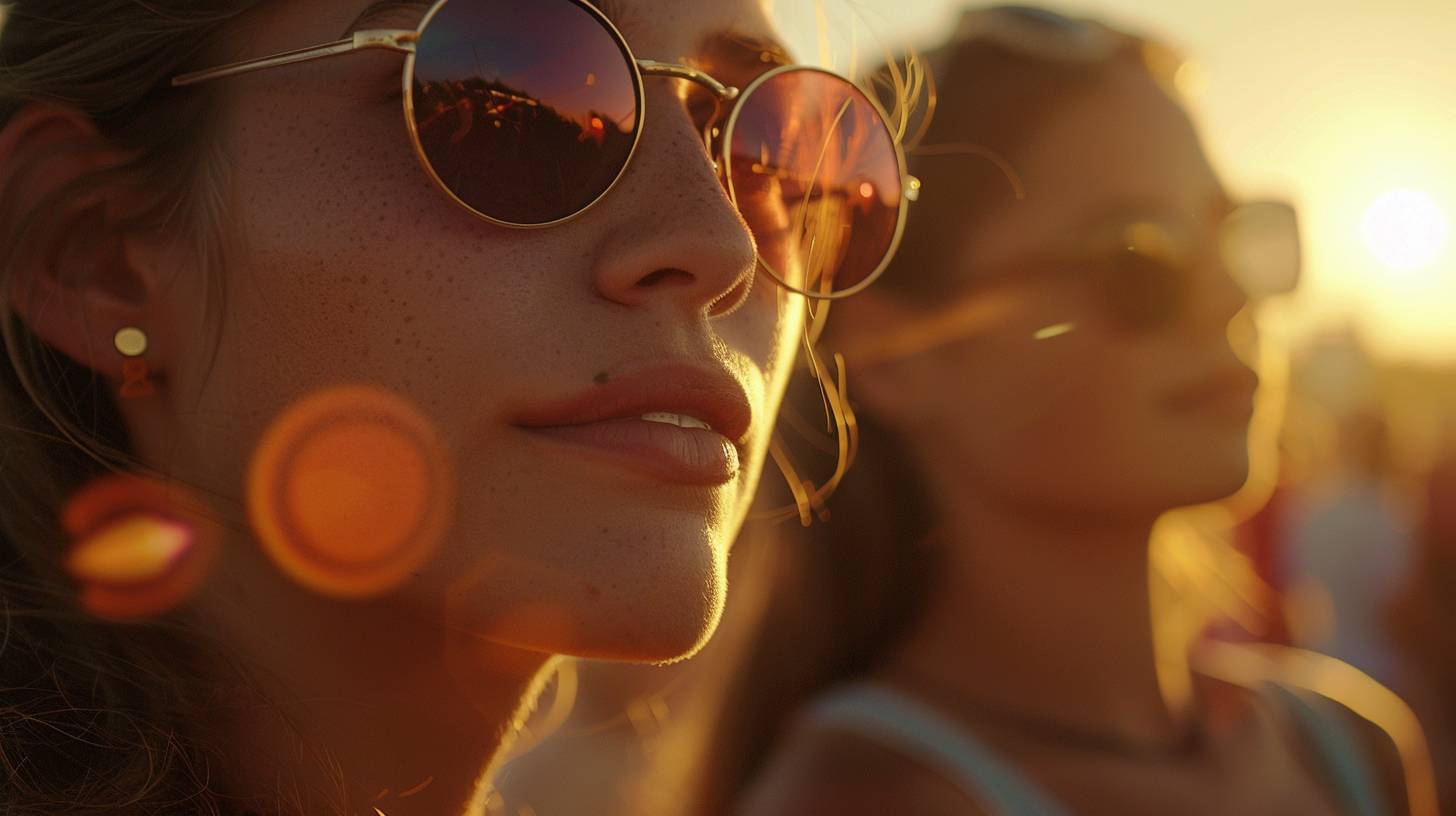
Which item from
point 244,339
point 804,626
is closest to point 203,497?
point 244,339

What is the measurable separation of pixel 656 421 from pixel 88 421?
28.6 inches

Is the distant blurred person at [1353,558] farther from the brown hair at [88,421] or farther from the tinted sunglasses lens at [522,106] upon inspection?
the brown hair at [88,421]

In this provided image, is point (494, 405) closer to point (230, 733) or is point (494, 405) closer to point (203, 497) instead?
point (203, 497)

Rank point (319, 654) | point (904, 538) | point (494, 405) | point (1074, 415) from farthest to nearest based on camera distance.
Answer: point (904, 538)
point (1074, 415)
point (319, 654)
point (494, 405)

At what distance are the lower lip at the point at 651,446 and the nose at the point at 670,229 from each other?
0.15m

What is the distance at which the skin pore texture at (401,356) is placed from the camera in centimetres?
135

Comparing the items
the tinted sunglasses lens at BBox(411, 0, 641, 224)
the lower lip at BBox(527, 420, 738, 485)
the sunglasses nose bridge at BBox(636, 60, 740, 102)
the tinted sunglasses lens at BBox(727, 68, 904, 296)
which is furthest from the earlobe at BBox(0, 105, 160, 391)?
the tinted sunglasses lens at BBox(727, 68, 904, 296)

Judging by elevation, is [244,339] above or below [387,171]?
below

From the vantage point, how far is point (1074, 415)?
2.62 m

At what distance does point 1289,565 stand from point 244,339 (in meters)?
6.06

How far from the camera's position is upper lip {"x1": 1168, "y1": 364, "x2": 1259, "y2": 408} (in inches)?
103

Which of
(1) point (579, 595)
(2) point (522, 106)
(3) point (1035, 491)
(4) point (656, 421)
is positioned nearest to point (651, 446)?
(4) point (656, 421)

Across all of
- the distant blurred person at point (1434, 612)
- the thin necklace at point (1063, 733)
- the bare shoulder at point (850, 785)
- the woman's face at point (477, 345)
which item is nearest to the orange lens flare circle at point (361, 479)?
the woman's face at point (477, 345)

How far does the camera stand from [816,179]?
1.80m
